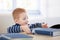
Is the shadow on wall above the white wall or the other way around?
the other way around

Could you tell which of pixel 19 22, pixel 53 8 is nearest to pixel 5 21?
pixel 19 22

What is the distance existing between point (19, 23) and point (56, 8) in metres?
1.31

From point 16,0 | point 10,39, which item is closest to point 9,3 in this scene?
point 16,0

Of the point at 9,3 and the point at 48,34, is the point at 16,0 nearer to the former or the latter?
the point at 9,3

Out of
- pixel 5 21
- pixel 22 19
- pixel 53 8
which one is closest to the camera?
pixel 22 19

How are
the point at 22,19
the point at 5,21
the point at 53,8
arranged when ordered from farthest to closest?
the point at 53,8 < the point at 5,21 < the point at 22,19

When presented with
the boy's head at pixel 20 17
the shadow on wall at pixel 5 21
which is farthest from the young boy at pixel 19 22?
the shadow on wall at pixel 5 21

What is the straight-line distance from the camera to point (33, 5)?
10.6 feet

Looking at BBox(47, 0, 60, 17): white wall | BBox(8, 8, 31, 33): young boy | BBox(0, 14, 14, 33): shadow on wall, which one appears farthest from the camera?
BBox(47, 0, 60, 17): white wall

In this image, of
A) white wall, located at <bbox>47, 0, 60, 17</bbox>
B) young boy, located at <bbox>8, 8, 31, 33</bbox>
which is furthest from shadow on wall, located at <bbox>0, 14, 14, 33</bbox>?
white wall, located at <bbox>47, 0, 60, 17</bbox>

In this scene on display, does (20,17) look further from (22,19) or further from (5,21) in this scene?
(5,21)

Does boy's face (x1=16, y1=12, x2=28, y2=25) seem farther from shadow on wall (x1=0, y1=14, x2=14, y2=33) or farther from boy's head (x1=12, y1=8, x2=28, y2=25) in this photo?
shadow on wall (x1=0, y1=14, x2=14, y2=33)

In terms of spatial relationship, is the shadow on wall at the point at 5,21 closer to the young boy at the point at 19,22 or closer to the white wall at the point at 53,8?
the young boy at the point at 19,22

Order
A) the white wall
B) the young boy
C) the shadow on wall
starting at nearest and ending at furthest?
the young boy, the shadow on wall, the white wall
